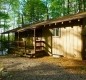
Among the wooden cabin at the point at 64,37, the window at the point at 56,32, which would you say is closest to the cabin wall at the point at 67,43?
the wooden cabin at the point at 64,37

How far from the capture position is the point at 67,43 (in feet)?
64.3

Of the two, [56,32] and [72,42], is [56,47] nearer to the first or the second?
[56,32]

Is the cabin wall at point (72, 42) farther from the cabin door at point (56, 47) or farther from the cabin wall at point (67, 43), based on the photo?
the cabin door at point (56, 47)

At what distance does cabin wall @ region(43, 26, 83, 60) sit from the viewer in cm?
1825

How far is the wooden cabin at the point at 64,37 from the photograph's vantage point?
58.7 feet

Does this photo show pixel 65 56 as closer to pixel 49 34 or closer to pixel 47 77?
pixel 49 34

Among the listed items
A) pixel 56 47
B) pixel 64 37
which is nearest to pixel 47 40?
pixel 56 47


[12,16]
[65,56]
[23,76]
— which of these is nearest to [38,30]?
[65,56]

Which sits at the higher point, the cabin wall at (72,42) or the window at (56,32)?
the window at (56,32)

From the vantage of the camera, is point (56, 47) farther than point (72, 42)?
Yes

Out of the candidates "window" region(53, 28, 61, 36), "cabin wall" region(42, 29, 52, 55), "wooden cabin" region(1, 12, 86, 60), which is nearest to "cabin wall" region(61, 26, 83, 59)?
"wooden cabin" region(1, 12, 86, 60)

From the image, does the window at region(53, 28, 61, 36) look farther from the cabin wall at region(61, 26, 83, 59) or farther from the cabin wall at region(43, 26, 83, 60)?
the cabin wall at region(61, 26, 83, 59)

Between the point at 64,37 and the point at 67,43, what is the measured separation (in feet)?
2.38

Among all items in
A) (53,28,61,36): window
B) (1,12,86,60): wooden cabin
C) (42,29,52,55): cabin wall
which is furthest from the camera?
(42,29,52,55): cabin wall
